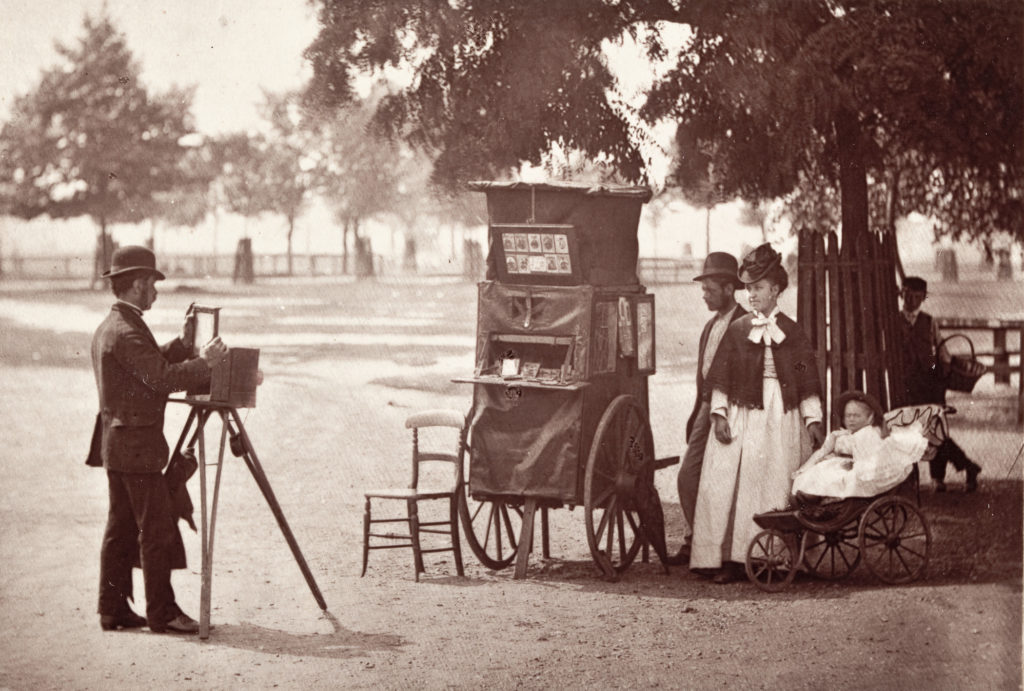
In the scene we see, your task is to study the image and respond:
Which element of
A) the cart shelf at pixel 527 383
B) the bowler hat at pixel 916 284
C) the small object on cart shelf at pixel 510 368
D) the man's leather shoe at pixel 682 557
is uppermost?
the bowler hat at pixel 916 284

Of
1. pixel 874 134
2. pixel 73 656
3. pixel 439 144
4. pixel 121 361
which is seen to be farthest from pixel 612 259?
pixel 73 656

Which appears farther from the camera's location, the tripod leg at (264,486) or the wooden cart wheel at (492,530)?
the wooden cart wheel at (492,530)

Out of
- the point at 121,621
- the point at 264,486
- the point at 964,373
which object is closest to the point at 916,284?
the point at 964,373

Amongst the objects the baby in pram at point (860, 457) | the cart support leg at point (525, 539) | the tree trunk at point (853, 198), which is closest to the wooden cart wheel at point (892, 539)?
the baby in pram at point (860, 457)

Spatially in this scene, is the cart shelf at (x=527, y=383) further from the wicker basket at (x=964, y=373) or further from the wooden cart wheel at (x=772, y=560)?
the wicker basket at (x=964, y=373)

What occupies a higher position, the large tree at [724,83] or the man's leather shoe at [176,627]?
the large tree at [724,83]

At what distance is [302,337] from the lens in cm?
930

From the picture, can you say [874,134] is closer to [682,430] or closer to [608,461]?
[608,461]

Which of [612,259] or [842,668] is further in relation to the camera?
[612,259]

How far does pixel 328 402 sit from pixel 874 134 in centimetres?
473

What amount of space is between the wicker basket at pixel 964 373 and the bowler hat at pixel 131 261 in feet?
16.5

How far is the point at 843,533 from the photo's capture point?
6.12 m

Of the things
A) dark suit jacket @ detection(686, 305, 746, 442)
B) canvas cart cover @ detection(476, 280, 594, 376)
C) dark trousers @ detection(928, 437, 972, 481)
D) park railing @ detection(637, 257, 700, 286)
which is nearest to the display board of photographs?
canvas cart cover @ detection(476, 280, 594, 376)

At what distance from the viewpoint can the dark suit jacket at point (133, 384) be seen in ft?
17.1
